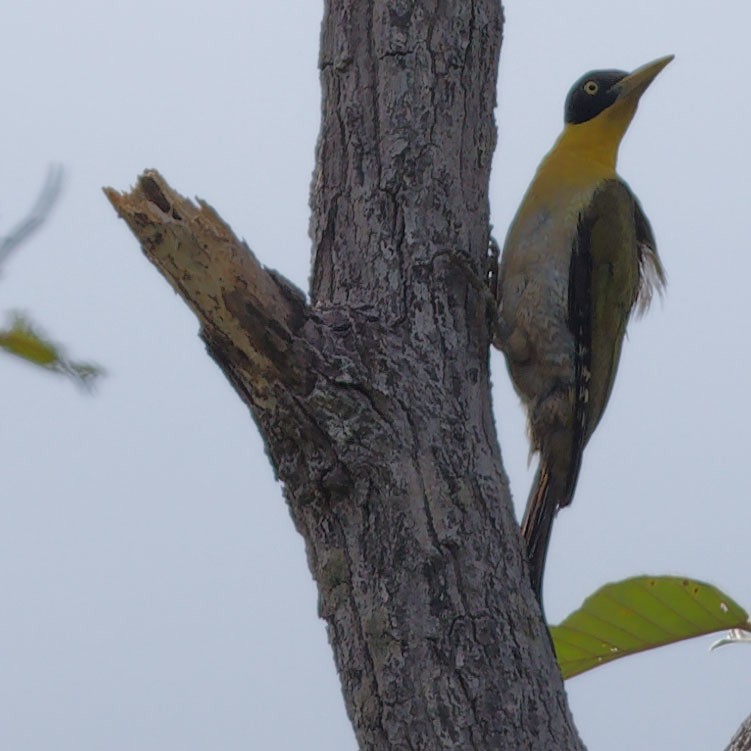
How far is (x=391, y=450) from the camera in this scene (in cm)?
241

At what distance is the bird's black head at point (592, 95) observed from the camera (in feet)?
14.5

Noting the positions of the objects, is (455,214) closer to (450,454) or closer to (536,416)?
(450,454)

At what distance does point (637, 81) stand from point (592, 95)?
0.16 metres

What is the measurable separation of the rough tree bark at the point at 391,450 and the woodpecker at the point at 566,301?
3.63ft

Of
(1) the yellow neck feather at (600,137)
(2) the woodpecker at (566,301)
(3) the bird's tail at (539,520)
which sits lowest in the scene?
(3) the bird's tail at (539,520)

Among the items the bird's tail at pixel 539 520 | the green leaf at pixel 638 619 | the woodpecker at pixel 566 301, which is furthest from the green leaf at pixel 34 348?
the woodpecker at pixel 566 301

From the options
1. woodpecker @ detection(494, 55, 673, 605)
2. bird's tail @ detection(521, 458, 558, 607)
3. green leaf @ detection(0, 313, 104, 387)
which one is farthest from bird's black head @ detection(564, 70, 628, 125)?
green leaf @ detection(0, 313, 104, 387)

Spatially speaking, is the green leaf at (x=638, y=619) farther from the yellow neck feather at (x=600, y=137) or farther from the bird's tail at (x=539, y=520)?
the yellow neck feather at (x=600, y=137)

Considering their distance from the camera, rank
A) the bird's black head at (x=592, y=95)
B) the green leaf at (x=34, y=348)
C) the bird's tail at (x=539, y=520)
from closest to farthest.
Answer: the green leaf at (x=34, y=348) < the bird's tail at (x=539, y=520) < the bird's black head at (x=592, y=95)

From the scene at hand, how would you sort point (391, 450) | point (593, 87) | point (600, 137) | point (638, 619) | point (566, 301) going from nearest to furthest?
point (391, 450), point (638, 619), point (566, 301), point (600, 137), point (593, 87)

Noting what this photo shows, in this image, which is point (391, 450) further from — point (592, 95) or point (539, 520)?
point (592, 95)

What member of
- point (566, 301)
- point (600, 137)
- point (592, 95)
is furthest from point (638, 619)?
point (592, 95)

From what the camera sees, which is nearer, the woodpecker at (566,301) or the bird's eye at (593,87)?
the woodpecker at (566,301)

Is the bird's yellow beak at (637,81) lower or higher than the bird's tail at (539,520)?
higher
